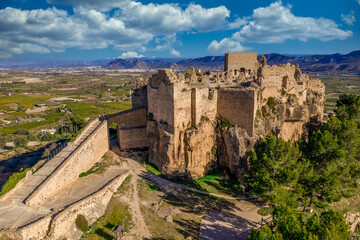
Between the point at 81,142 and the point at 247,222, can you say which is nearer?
the point at 247,222

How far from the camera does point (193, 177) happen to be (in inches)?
1353

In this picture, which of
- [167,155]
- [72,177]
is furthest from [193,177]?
[72,177]

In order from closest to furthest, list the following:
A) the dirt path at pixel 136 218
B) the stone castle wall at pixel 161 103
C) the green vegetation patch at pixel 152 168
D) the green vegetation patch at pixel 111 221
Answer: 1. the green vegetation patch at pixel 111 221
2. the dirt path at pixel 136 218
3. the stone castle wall at pixel 161 103
4. the green vegetation patch at pixel 152 168

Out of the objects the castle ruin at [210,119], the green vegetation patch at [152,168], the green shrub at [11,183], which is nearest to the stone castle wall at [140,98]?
the castle ruin at [210,119]

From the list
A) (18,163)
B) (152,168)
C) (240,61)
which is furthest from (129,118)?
(18,163)

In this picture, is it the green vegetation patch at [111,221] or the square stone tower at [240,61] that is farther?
the square stone tower at [240,61]

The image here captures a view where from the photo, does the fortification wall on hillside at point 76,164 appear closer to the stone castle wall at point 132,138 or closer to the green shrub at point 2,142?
the stone castle wall at point 132,138

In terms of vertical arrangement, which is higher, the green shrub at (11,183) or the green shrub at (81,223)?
the green shrub at (11,183)

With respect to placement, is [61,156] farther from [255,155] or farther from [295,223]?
[295,223]

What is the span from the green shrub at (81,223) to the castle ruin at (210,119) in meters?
12.8

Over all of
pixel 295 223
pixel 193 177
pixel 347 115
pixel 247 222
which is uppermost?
pixel 347 115

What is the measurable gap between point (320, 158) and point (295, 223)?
45.0ft

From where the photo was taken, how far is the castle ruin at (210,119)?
109 feet

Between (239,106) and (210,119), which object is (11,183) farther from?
(239,106)
